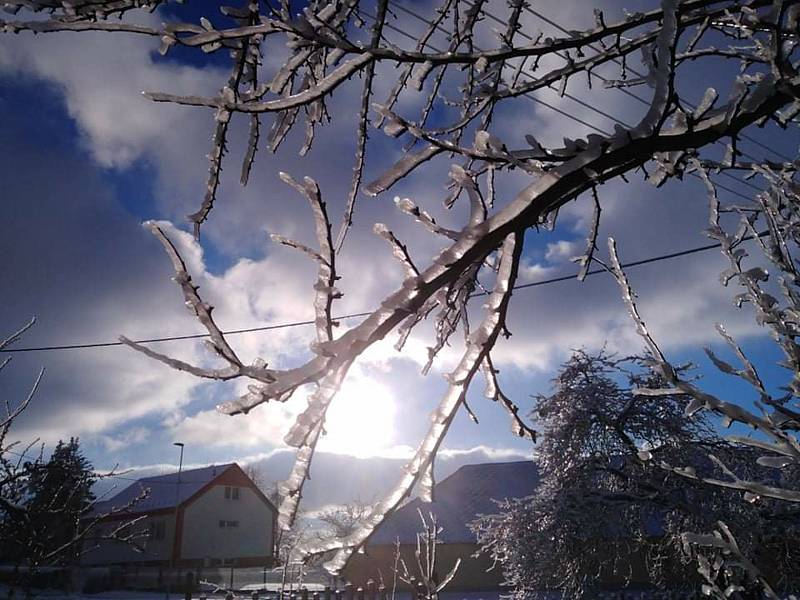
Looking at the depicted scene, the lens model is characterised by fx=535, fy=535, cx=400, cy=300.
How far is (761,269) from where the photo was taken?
84.2 inches

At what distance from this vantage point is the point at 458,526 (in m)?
28.0

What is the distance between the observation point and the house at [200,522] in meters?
33.5

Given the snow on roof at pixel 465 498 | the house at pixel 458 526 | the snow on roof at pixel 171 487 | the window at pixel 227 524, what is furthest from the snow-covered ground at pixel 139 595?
the window at pixel 227 524

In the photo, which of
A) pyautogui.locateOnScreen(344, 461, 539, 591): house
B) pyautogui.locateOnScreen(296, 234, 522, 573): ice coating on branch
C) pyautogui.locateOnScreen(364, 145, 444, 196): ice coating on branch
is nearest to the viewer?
pyautogui.locateOnScreen(296, 234, 522, 573): ice coating on branch

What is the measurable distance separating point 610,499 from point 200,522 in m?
30.9

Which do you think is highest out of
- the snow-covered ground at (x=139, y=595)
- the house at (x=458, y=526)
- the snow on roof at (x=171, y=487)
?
the snow on roof at (x=171, y=487)

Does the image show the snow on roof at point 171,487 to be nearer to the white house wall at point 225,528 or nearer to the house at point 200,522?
the house at point 200,522

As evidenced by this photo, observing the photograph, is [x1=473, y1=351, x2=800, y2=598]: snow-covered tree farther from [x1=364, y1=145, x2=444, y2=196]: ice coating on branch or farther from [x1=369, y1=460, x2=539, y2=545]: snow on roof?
[x1=369, y1=460, x2=539, y2=545]: snow on roof

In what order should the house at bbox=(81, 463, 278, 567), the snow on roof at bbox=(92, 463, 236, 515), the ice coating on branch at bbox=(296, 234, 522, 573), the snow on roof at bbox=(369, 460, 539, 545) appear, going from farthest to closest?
the snow on roof at bbox=(92, 463, 236, 515) → the house at bbox=(81, 463, 278, 567) → the snow on roof at bbox=(369, 460, 539, 545) → the ice coating on branch at bbox=(296, 234, 522, 573)

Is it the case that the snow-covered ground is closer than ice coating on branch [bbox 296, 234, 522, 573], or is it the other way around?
ice coating on branch [bbox 296, 234, 522, 573]

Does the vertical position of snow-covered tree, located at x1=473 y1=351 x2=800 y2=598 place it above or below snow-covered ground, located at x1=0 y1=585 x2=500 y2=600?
above

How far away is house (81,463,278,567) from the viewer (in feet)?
110

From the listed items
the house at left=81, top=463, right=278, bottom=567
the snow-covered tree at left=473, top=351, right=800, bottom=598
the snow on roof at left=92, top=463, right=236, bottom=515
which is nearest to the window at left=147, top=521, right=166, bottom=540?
the house at left=81, top=463, right=278, bottom=567

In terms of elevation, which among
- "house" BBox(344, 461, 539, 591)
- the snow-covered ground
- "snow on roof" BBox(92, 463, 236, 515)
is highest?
"snow on roof" BBox(92, 463, 236, 515)
